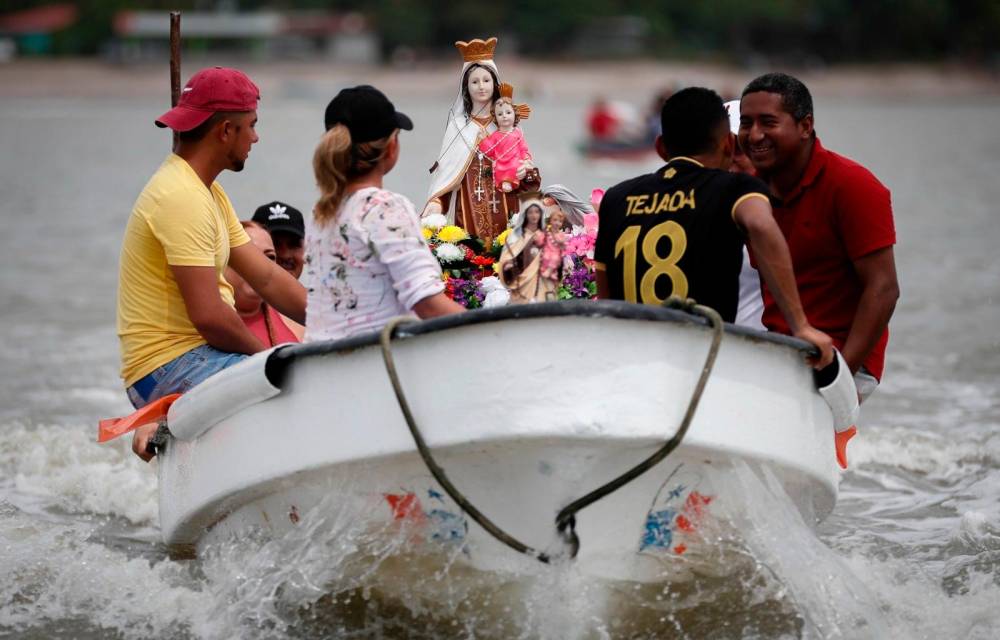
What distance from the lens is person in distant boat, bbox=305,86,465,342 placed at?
497 centimetres

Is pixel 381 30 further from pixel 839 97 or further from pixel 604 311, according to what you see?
pixel 604 311

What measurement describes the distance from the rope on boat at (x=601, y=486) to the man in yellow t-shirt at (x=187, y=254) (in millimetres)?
1237

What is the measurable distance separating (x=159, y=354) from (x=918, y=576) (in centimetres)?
345

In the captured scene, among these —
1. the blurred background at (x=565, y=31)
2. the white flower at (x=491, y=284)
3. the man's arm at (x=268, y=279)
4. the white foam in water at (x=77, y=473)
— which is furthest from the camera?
the blurred background at (x=565, y=31)

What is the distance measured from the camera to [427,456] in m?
4.86

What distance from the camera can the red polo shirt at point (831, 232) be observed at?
5633mm

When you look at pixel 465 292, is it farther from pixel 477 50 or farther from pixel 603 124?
pixel 603 124

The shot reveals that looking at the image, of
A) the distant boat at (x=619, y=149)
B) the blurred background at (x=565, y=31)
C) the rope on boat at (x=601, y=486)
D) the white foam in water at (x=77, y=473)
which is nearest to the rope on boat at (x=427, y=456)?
the rope on boat at (x=601, y=486)

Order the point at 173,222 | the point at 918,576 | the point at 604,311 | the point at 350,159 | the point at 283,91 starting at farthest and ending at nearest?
the point at 283,91
the point at 918,576
the point at 173,222
the point at 350,159
the point at 604,311

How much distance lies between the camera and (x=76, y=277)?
18.5m

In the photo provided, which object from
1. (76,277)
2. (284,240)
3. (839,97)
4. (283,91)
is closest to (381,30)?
(283,91)

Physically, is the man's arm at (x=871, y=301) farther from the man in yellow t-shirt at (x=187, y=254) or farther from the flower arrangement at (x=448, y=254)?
the man in yellow t-shirt at (x=187, y=254)

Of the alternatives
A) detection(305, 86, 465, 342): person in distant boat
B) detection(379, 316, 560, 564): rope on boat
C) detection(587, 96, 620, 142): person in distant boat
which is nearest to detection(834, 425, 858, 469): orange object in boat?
detection(379, 316, 560, 564): rope on boat

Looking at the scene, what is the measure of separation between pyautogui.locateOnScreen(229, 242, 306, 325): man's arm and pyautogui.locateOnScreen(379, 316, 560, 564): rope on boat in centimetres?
148
